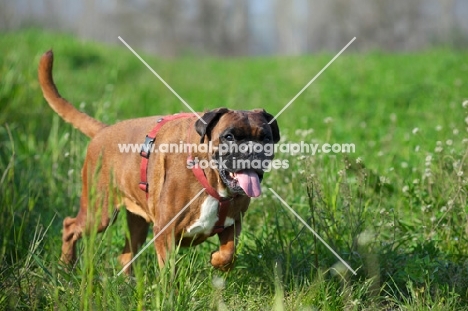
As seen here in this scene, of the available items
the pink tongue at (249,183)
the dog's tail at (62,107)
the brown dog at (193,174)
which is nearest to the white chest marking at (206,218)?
the brown dog at (193,174)

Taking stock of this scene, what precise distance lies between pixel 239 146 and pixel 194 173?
336 millimetres

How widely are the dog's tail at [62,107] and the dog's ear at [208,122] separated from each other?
1343mm

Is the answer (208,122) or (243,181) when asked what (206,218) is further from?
(208,122)

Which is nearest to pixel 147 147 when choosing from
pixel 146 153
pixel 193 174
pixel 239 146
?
pixel 146 153

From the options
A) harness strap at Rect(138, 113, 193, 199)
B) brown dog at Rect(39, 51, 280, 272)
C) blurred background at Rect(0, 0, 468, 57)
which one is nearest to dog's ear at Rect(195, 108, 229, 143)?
brown dog at Rect(39, 51, 280, 272)

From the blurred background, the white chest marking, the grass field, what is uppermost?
the white chest marking

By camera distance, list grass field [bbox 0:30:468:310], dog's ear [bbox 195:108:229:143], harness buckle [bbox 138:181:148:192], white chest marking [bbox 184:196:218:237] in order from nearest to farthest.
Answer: grass field [bbox 0:30:468:310], dog's ear [bbox 195:108:229:143], white chest marking [bbox 184:196:218:237], harness buckle [bbox 138:181:148:192]

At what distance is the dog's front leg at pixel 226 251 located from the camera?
160 inches

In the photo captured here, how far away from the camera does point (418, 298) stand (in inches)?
150

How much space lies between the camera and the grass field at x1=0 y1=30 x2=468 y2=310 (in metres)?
3.74

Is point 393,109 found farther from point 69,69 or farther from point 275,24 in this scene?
point 275,24

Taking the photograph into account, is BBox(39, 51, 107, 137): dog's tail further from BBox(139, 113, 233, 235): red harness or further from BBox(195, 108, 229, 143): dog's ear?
BBox(195, 108, 229, 143): dog's ear

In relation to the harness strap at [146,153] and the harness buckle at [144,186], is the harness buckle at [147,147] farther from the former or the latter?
the harness buckle at [144,186]

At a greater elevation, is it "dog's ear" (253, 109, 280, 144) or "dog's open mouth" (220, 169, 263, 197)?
"dog's ear" (253, 109, 280, 144)
